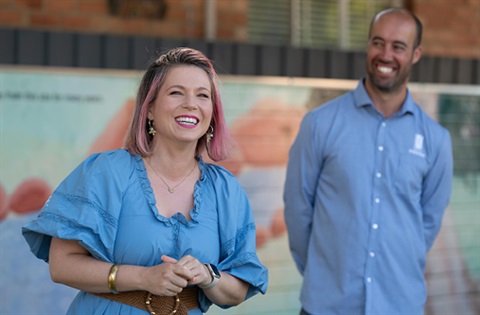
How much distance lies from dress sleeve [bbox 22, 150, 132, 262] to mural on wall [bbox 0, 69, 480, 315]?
205 cm

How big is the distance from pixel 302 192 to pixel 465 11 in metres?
3.51

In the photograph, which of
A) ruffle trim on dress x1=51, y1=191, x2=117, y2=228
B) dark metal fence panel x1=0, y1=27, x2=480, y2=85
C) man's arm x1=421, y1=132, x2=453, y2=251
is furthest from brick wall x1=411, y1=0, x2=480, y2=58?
ruffle trim on dress x1=51, y1=191, x2=117, y2=228

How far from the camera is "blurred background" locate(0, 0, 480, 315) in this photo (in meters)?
4.55

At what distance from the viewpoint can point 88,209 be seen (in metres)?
2.47

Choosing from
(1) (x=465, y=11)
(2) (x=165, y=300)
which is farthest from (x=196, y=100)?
(1) (x=465, y=11)

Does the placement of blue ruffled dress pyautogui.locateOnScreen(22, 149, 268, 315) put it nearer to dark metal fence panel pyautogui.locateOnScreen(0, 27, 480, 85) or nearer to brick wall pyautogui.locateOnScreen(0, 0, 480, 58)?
dark metal fence panel pyautogui.locateOnScreen(0, 27, 480, 85)

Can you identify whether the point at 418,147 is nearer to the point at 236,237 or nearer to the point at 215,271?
the point at 236,237

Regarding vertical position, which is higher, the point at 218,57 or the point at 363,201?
the point at 218,57

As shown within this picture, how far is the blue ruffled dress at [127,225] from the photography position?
247cm

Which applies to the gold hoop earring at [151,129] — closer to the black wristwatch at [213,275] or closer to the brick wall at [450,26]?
the black wristwatch at [213,275]

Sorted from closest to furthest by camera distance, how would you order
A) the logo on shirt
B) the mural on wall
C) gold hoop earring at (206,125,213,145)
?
gold hoop earring at (206,125,213,145) < the logo on shirt < the mural on wall

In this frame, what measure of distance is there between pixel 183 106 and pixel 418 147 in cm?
159

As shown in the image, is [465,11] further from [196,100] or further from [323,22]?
[196,100]

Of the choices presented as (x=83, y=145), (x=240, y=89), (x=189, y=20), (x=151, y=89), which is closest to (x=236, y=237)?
(x=151, y=89)
